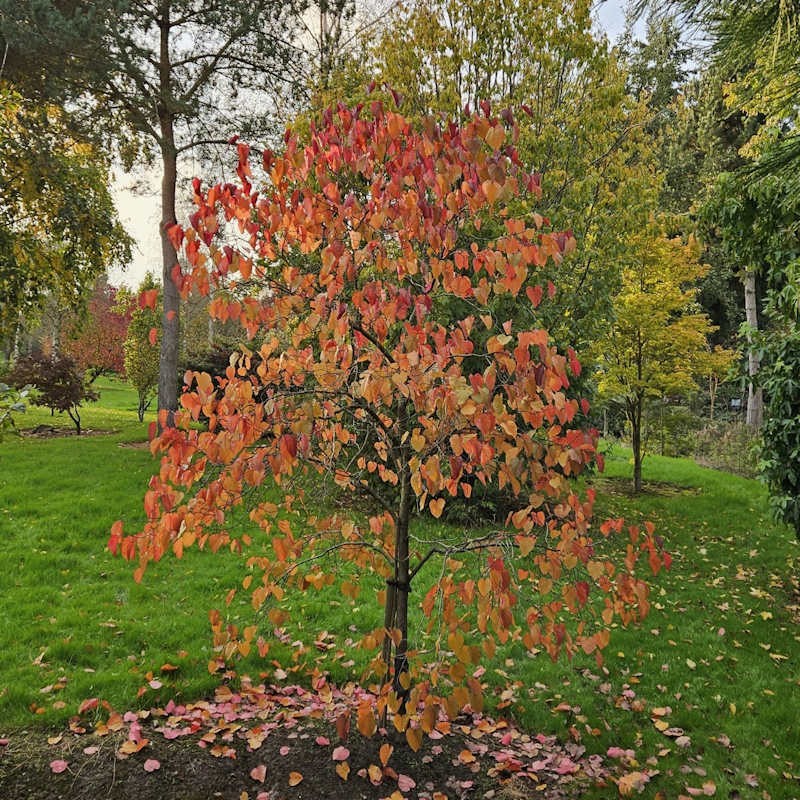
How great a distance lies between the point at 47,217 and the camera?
10.2m

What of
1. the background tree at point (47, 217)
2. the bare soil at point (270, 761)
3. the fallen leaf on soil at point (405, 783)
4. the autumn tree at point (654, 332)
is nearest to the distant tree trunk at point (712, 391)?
the autumn tree at point (654, 332)

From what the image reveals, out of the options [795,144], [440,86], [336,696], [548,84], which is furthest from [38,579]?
[548,84]

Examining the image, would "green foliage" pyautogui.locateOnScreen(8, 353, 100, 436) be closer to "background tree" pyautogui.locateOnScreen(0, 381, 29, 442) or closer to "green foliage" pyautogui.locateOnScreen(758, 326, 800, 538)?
"background tree" pyautogui.locateOnScreen(0, 381, 29, 442)

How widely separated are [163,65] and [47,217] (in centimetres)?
356

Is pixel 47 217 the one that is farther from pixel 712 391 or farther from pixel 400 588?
pixel 712 391

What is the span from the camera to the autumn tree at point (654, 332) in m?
10.5

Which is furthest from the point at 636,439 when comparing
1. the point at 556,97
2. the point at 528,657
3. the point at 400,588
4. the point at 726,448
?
the point at 400,588

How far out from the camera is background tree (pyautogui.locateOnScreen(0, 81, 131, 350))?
30.5 ft

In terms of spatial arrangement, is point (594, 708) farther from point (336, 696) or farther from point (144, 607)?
point (144, 607)

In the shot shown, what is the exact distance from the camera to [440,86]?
8.40 metres

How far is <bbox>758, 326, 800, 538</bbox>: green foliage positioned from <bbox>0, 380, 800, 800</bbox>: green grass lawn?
48.0 inches

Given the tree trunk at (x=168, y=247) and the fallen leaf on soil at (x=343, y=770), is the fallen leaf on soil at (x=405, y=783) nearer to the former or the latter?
the fallen leaf on soil at (x=343, y=770)

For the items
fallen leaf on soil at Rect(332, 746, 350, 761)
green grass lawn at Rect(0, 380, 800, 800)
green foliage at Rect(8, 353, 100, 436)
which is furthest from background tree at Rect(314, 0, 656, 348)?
green foliage at Rect(8, 353, 100, 436)

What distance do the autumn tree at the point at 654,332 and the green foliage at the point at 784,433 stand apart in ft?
14.8
